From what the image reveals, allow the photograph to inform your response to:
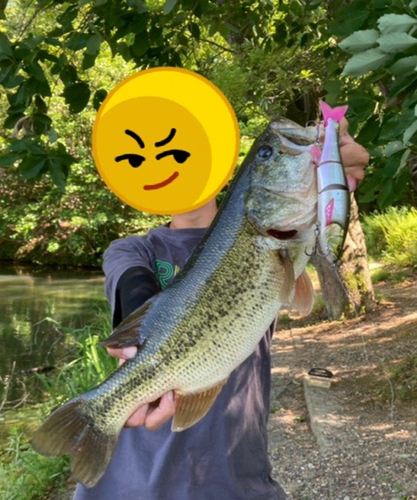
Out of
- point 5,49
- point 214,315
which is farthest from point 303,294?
point 5,49

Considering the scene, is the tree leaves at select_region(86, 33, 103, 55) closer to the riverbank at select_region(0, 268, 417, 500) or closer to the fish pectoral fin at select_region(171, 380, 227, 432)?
the fish pectoral fin at select_region(171, 380, 227, 432)

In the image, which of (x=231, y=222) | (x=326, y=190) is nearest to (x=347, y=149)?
(x=326, y=190)

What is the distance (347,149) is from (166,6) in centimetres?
163

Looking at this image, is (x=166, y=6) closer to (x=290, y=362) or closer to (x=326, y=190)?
(x=326, y=190)

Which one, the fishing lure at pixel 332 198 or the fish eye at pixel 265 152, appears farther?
the fish eye at pixel 265 152

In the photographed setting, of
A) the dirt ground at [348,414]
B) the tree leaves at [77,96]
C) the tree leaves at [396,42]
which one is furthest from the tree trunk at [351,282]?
the tree leaves at [396,42]

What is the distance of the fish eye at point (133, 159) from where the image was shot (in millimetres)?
2037

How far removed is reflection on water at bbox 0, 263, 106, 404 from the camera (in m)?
10.3

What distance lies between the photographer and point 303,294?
5.79 feet

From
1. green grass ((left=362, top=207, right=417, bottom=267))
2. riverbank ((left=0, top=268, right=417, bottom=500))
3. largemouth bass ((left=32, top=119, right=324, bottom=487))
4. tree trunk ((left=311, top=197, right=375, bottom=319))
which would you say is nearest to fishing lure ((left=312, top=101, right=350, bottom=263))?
largemouth bass ((left=32, top=119, right=324, bottom=487))

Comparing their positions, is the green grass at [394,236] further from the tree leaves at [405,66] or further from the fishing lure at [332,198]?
the fishing lure at [332,198]

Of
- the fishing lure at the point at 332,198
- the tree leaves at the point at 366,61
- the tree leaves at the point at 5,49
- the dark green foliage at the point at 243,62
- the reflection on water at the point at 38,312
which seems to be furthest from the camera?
the reflection on water at the point at 38,312

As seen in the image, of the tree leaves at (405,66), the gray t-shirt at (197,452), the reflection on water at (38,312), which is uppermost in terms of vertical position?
the tree leaves at (405,66)

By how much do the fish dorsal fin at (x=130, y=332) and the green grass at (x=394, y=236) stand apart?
12.0 m
